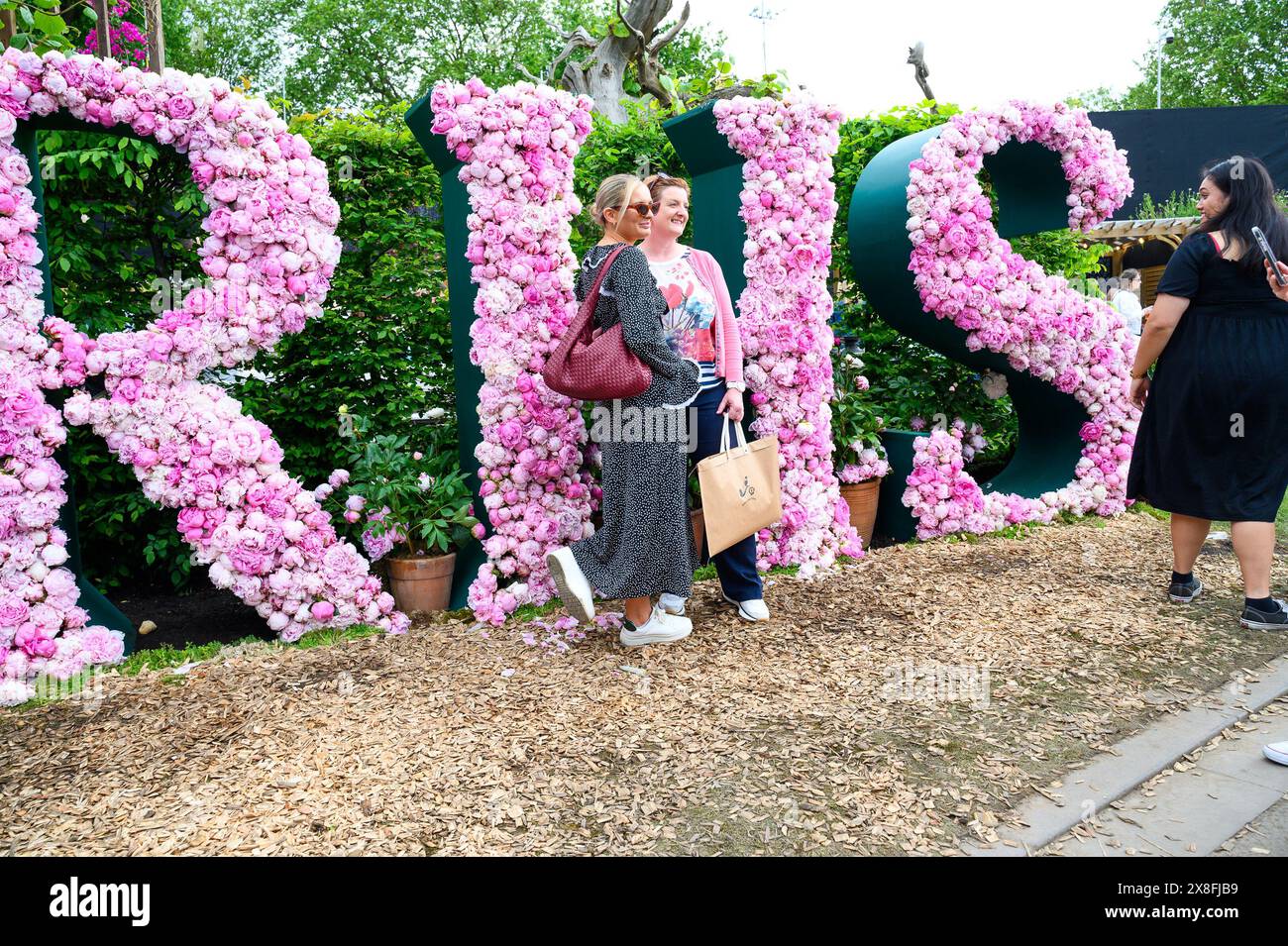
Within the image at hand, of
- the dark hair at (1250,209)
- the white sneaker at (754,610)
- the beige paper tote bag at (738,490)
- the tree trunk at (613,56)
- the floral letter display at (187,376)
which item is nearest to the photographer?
the floral letter display at (187,376)

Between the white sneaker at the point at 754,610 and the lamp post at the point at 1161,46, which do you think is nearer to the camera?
the white sneaker at the point at 754,610

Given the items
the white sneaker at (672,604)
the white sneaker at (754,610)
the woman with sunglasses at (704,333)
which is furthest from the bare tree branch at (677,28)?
the white sneaker at (672,604)

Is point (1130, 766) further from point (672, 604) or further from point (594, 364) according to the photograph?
point (594, 364)

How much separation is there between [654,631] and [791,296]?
5.97 ft

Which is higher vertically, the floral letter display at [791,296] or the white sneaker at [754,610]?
the floral letter display at [791,296]

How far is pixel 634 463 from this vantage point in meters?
3.29

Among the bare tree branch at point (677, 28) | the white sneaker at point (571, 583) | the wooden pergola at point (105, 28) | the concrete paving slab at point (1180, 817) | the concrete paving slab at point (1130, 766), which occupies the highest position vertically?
the bare tree branch at point (677, 28)

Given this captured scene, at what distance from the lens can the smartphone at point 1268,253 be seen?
11.2 ft

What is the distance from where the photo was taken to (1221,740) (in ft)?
9.02

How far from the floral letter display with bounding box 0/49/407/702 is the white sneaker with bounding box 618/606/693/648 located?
40.0 inches

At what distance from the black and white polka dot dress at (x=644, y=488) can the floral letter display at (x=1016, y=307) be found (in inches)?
80.4

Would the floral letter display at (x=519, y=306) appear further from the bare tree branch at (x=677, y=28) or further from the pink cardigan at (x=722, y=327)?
the bare tree branch at (x=677, y=28)

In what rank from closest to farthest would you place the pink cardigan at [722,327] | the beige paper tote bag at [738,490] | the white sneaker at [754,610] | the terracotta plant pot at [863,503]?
the beige paper tote bag at [738,490], the pink cardigan at [722,327], the white sneaker at [754,610], the terracotta plant pot at [863,503]
